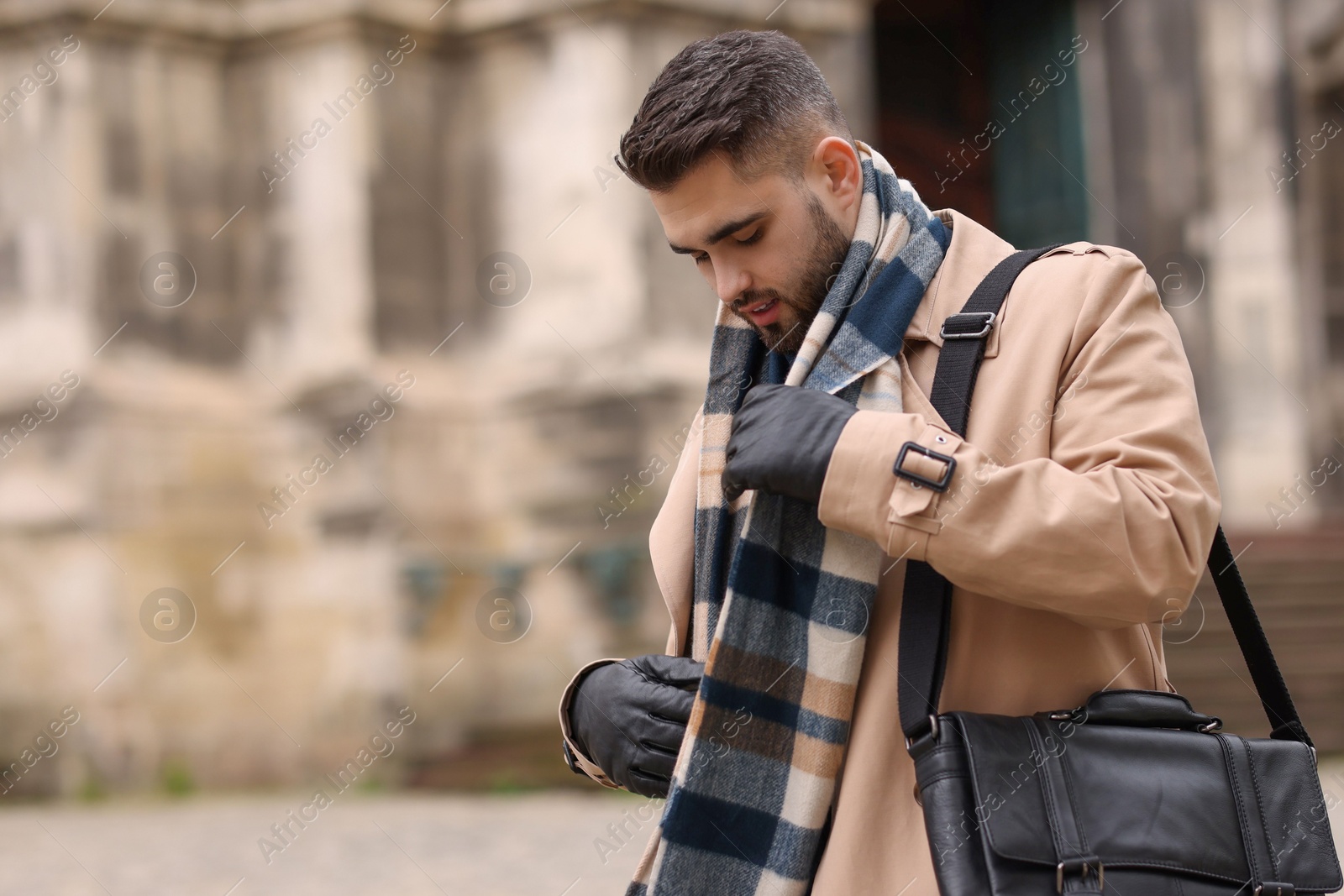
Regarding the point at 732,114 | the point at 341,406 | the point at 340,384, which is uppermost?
the point at 732,114

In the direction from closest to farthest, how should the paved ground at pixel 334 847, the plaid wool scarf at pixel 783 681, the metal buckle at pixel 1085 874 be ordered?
the metal buckle at pixel 1085 874 → the plaid wool scarf at pixel 783 681 → the paved ground at pixel 334 847

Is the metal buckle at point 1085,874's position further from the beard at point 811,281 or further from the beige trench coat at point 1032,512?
the beard at point 811,281

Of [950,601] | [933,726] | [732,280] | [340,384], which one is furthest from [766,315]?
[340,384]

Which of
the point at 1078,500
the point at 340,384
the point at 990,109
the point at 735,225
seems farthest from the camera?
the point at 990,109

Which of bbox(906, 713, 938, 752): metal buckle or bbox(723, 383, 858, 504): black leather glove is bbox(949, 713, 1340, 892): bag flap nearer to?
bbox(906, 713, 938, 752): metal buckle

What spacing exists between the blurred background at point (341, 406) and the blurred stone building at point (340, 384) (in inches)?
0.7

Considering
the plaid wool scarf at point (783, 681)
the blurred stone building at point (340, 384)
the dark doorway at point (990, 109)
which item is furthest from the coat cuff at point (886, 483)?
the dark doorway at point (990, 109)

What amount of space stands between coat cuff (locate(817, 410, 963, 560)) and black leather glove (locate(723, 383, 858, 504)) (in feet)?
0.06

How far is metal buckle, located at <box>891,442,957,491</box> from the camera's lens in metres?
1.61

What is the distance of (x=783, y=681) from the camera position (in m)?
1.83

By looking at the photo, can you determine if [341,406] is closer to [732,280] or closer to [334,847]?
[334,847]

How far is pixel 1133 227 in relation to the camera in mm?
10555

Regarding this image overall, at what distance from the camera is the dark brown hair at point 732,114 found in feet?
6.31

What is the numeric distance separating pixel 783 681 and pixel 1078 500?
1.51 feet
